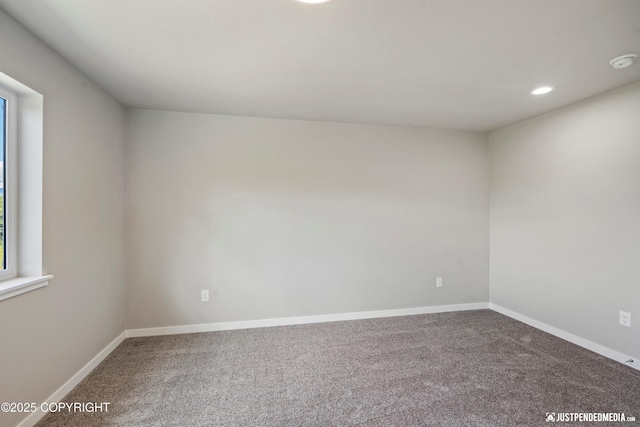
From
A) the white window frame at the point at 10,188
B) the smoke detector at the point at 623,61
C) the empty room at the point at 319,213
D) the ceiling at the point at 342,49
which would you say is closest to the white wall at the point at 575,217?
the empty room at the point at 319,213

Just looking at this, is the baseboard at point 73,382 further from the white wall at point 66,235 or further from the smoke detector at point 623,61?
the smoke detector at point 623,61

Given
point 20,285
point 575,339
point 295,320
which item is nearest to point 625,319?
point 575,339

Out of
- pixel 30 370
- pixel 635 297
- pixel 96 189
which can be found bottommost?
pixel 30 370

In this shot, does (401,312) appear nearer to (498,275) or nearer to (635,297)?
(498,275)

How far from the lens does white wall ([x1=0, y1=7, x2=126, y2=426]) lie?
158 cm

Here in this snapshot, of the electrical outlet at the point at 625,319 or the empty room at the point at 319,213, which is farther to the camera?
the electrical outlet at the point at 625,319

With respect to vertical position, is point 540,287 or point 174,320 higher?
point 540,287

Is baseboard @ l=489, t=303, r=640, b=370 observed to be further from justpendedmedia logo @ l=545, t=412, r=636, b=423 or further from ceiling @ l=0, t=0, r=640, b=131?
ceiling @ l=0, t=0, r=640, b=131

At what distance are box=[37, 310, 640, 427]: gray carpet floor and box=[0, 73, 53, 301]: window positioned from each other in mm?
956

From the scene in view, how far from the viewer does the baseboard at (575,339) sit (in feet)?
7.81

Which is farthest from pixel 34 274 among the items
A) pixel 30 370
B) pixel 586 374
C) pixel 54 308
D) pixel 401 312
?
pixel 586 374

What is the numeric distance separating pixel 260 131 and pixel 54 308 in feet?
7.50

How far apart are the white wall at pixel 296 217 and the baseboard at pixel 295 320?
2.4 inches

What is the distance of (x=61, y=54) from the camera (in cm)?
190
